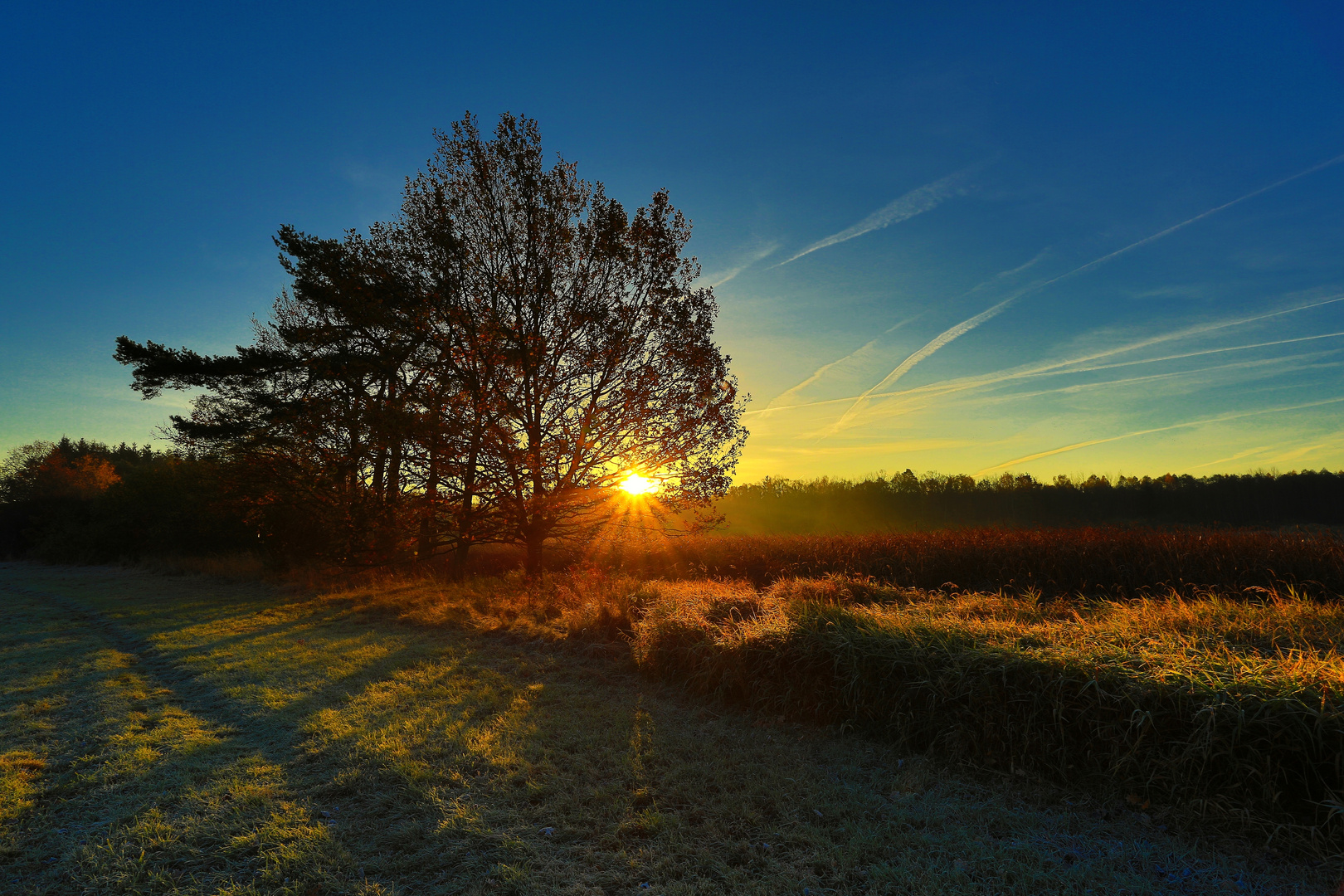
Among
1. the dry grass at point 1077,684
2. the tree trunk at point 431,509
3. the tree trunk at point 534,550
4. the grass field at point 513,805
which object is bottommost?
the grass field at point 513,805

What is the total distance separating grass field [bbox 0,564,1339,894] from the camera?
3.25 m

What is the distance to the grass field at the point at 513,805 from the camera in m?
3.25

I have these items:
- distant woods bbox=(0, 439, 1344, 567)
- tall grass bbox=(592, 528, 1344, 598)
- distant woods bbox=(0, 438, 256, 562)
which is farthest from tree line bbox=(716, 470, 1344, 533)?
distant woods bbox=(0, 438, 256, 562)

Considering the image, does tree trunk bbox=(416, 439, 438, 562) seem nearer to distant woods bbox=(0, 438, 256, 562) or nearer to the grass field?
the grass field

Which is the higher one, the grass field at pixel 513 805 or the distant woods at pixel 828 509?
the distant woods at pixel 828 509

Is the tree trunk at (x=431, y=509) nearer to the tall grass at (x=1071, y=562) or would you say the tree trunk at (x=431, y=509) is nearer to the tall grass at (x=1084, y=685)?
the tall grass at (x=1071, y=562)

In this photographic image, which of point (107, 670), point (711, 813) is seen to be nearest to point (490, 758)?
point (711, 813)

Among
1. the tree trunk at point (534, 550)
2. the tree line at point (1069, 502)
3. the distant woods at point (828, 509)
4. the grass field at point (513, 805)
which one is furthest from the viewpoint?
the tree line at point (1069, 502)

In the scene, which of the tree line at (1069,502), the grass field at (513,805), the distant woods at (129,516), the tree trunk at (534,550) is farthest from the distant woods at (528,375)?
the tree line at (1069,502)

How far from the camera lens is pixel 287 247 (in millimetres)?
17672

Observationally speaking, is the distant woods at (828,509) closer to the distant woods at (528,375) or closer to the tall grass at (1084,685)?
the distant woods at (528,375)

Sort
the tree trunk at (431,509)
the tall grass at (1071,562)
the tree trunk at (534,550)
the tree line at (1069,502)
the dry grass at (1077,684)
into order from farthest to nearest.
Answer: the tree line at (1069,502)
the tree trunk at (534,550)
the tree trunk at (431,509)
the tall grass at (1071,562)
the dry grass at (1077,684)

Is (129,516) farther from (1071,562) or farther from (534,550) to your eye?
(1071,562)

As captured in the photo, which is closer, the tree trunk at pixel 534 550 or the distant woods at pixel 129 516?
the tree trunk at pixel 534 550
